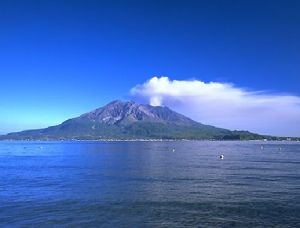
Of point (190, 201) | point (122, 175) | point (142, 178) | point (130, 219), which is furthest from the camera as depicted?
point (122, 175)

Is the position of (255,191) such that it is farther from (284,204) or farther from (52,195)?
(52,195)

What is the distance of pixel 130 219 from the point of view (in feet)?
138

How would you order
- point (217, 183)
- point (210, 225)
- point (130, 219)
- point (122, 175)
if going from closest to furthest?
point (210, 225), point (130, 219), point (217, 183), point (122, 175)

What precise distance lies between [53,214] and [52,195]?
12.7m

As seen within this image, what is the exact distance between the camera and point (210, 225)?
3938 cm

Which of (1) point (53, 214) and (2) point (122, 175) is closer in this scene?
(1) point (53, 214)

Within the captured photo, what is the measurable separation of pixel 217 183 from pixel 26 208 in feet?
112

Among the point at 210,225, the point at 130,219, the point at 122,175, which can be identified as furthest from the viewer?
the point at 122,175

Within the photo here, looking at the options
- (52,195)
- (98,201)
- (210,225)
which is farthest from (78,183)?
(210,225)

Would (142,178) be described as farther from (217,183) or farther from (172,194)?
(172,194)

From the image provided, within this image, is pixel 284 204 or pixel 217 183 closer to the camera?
pixel 284 204

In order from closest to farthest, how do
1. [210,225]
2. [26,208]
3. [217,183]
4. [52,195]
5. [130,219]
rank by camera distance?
[210,225] < [130,219] < [26,208] < [52,195] < [217,183]

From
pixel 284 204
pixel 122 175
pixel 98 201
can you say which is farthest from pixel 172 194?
pixel 122 175

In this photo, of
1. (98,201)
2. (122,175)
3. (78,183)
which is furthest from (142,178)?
(98,201)
